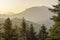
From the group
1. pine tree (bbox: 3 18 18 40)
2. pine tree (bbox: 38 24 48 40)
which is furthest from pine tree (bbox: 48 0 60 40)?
pine tree (bbox: 38 24 48 40)

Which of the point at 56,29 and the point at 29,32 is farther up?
the point at 56,29

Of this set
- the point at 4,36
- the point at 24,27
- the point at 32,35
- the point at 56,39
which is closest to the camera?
the point at 56,39

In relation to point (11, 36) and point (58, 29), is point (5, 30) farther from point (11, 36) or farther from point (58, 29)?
point (58, 29)

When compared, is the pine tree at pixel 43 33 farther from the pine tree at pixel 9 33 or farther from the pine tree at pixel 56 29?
the pine tree at pixel 56 29

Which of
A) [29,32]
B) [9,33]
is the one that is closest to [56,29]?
[9,33]

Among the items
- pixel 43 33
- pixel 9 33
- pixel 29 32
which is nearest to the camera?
pixel 9 33

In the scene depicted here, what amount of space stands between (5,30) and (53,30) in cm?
1447

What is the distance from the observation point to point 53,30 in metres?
19.0

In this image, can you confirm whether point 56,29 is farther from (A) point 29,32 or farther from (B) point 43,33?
(A) point 29,32

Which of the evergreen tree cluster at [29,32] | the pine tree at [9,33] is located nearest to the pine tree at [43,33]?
the evergreen tree cluster at [29,32]

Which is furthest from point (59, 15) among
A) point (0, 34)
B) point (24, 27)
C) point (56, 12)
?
point (24, 27)

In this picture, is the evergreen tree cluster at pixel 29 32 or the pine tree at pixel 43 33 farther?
the pine tree at pixel 43 33

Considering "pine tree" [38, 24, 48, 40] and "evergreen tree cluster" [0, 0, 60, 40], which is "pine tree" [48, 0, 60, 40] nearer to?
"evergreen tree cluster" [0, 0, 60, 40]

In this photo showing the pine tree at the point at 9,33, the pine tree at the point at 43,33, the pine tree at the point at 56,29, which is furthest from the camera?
the pine tree at the point at 43,33
